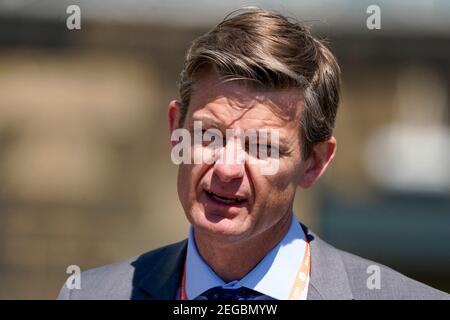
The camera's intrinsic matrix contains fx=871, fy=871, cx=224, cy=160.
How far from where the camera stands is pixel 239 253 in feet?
8.42

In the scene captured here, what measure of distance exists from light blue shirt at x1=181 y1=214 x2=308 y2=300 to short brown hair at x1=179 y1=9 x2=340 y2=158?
288mm

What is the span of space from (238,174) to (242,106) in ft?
0.65

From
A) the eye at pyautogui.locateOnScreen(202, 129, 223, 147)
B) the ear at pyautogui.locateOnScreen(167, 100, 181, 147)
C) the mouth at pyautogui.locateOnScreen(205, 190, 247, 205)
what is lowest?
the mouth at pyautogui.locateOnScreen(205, 190, 247, 205)

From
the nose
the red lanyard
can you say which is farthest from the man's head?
the red lanyard

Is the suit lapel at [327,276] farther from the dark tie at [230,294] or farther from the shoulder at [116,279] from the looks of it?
the shoulder at [116,279]

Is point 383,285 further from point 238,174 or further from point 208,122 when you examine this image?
point 208,122

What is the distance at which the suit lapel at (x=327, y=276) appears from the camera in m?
2.54

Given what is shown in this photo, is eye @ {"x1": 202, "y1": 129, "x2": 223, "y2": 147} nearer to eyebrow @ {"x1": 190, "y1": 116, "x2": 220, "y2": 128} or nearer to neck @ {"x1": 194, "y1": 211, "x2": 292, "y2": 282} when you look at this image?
eyebrow @ {"x1": 190, "y1": 116, "x2": 220, "y2": 128}

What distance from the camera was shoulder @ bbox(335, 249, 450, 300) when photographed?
254 cm

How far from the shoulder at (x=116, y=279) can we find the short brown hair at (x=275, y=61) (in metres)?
0.49

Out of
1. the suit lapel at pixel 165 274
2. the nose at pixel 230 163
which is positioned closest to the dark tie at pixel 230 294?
the suit lapel at pixel 165 274

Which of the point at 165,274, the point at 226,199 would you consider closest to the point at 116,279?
the point at 165,274
